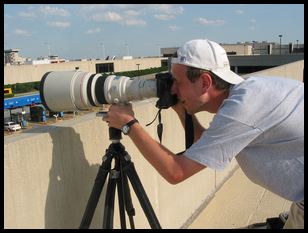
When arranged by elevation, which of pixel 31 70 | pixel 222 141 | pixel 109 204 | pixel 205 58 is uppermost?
pixel 31 70

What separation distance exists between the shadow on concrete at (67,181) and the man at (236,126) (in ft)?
1.18

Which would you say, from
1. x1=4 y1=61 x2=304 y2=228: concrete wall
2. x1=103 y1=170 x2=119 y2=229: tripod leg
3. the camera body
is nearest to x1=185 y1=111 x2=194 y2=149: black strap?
the camera body

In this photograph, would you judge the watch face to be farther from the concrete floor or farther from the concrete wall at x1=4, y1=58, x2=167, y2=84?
the concrete wall at x1=4, y1=58, x2=167, y2=84

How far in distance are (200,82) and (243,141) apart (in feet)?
1.25

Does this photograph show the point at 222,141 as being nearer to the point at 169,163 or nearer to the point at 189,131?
the point at 169,163

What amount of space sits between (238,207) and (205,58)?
8.86ft

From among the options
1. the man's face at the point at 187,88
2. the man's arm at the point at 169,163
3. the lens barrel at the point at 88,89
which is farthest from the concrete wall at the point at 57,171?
the man's face at the point at 187,88

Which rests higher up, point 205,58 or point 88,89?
point 205,58

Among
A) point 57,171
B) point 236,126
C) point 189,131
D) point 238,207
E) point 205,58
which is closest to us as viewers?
point 236,126

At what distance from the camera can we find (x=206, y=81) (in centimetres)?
209

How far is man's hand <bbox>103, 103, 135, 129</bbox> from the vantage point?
2188mm

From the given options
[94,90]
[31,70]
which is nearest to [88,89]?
[94,90]

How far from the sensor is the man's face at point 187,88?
2119mm
